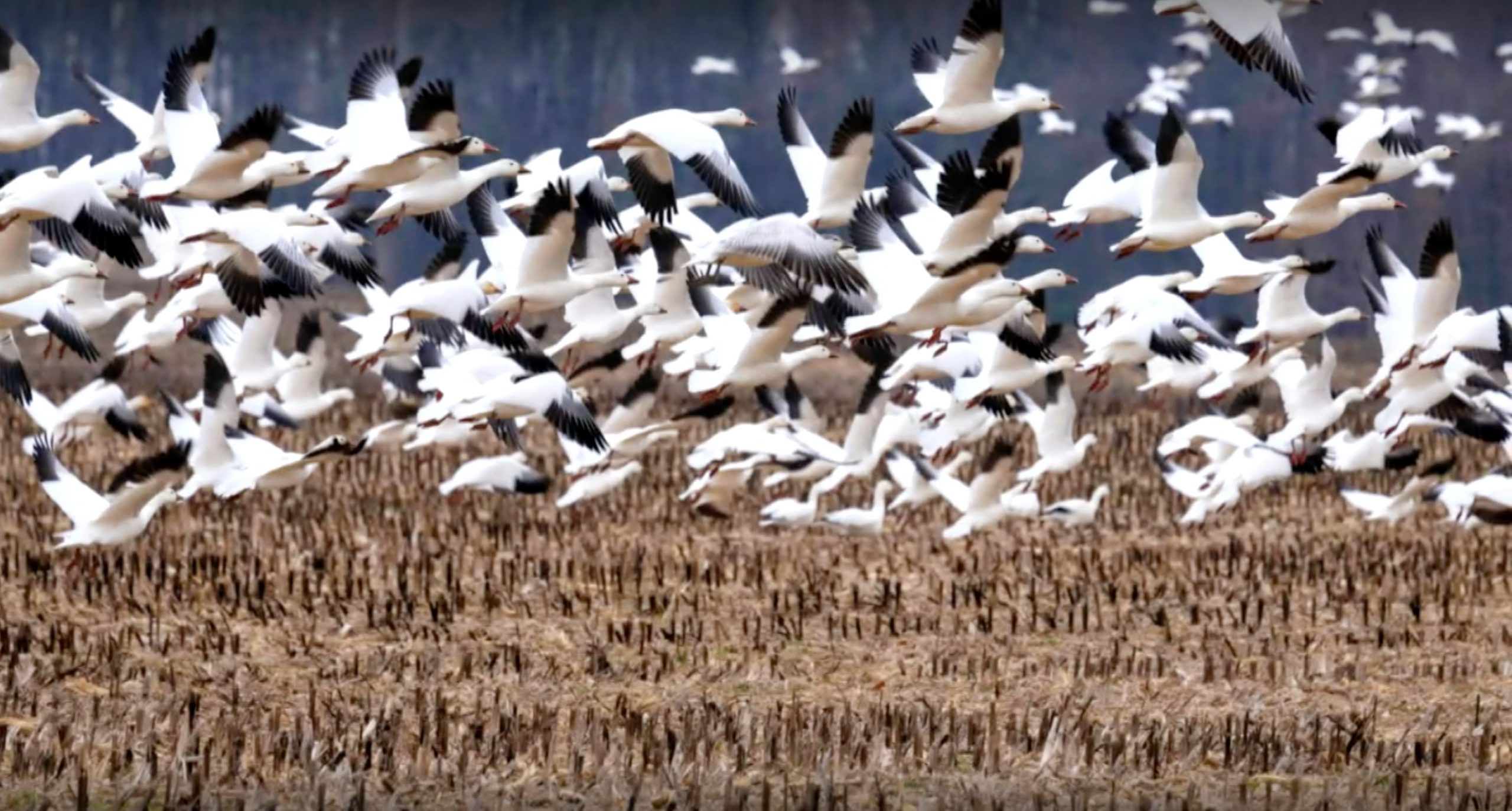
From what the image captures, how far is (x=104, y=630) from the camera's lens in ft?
28.1

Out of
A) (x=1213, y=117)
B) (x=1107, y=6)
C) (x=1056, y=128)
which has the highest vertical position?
(x=1107, y=6)

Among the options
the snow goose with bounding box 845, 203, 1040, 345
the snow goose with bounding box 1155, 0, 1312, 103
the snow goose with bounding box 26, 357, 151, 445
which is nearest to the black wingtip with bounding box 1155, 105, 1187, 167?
the snow goose with bounding box 845, 203, 1040, 345

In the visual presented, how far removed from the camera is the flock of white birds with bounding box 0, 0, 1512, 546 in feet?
26.2

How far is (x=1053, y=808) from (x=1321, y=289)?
25456 millimetres

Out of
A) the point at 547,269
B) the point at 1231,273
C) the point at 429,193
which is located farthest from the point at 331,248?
the point at 1231,273

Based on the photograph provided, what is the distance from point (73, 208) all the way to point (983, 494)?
5.56 meters

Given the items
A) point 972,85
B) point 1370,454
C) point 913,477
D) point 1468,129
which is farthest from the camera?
point 1468,129

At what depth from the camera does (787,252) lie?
7.79 m

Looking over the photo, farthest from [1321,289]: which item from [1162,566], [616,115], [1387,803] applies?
[1387,803]

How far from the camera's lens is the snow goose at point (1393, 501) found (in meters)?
12.4

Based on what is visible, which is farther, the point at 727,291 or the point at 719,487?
the point at 719,487

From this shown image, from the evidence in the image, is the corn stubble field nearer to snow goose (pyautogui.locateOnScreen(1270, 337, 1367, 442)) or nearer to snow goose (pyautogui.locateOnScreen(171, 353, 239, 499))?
snow goose (pyautogui.locateOnScreen(171, 353, 239, 499))

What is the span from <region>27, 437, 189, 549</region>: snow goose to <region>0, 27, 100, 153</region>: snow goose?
1388 mm

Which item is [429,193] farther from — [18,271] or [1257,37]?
[1257,37]
